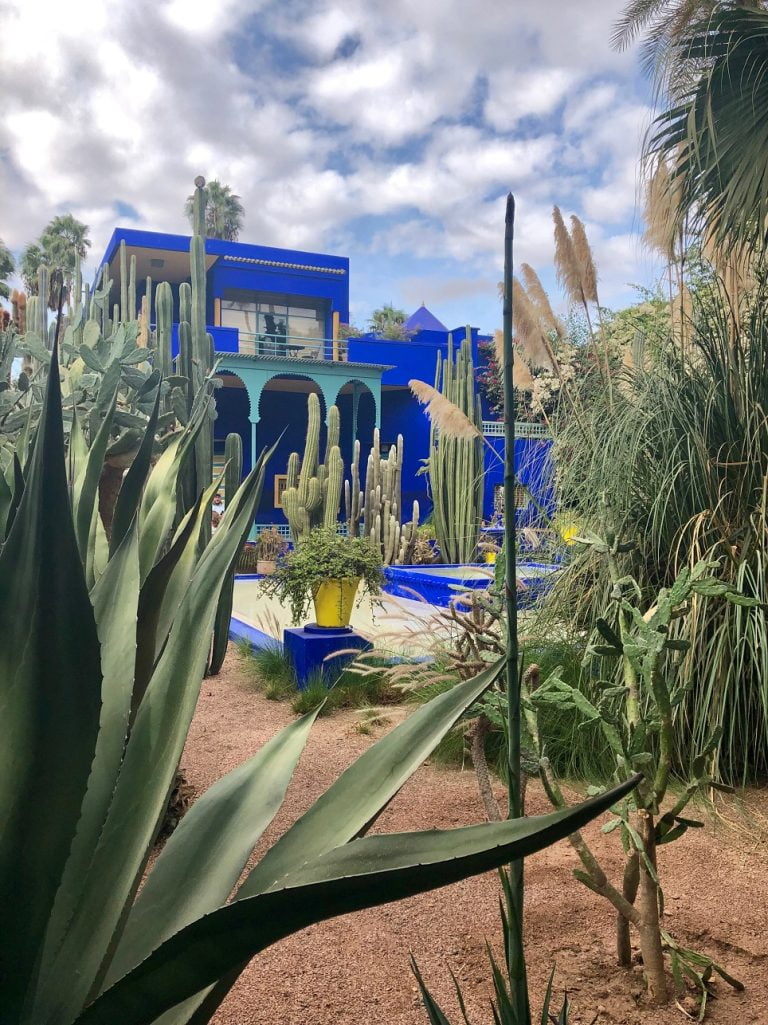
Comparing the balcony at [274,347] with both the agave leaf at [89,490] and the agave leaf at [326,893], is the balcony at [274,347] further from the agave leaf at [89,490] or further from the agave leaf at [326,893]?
the agave leaf at [326,893]

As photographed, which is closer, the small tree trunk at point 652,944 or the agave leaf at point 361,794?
the agave leaf at point 361,794

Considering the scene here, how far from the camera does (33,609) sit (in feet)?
2.23

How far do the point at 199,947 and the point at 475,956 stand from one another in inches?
71.9

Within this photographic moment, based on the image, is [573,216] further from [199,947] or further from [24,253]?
[24,253]

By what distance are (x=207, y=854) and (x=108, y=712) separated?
0.69 ft

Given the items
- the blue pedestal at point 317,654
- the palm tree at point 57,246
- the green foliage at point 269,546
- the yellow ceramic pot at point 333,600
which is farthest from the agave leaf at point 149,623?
the palm tree at point 57,246

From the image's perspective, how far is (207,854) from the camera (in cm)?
99

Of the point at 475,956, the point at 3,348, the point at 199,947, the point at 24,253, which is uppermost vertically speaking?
the point at 24,253

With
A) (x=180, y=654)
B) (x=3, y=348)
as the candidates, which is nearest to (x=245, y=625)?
(x=3, y=348)

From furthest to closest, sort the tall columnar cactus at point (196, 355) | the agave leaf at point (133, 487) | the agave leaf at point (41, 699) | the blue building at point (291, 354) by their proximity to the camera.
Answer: the blue building at point (291, 354)
the tall columnar cactus at point (196, 355)
the agave leaf at point (133, 487)
the agave leaf at point (41, 699)

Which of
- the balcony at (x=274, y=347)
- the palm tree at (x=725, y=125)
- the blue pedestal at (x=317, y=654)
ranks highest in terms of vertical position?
the balcony at (x=274, y=347)

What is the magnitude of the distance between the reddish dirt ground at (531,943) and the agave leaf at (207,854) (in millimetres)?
956

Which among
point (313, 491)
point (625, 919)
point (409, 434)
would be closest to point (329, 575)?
point (625, 919)

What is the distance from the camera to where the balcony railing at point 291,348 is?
20109 millimetres
